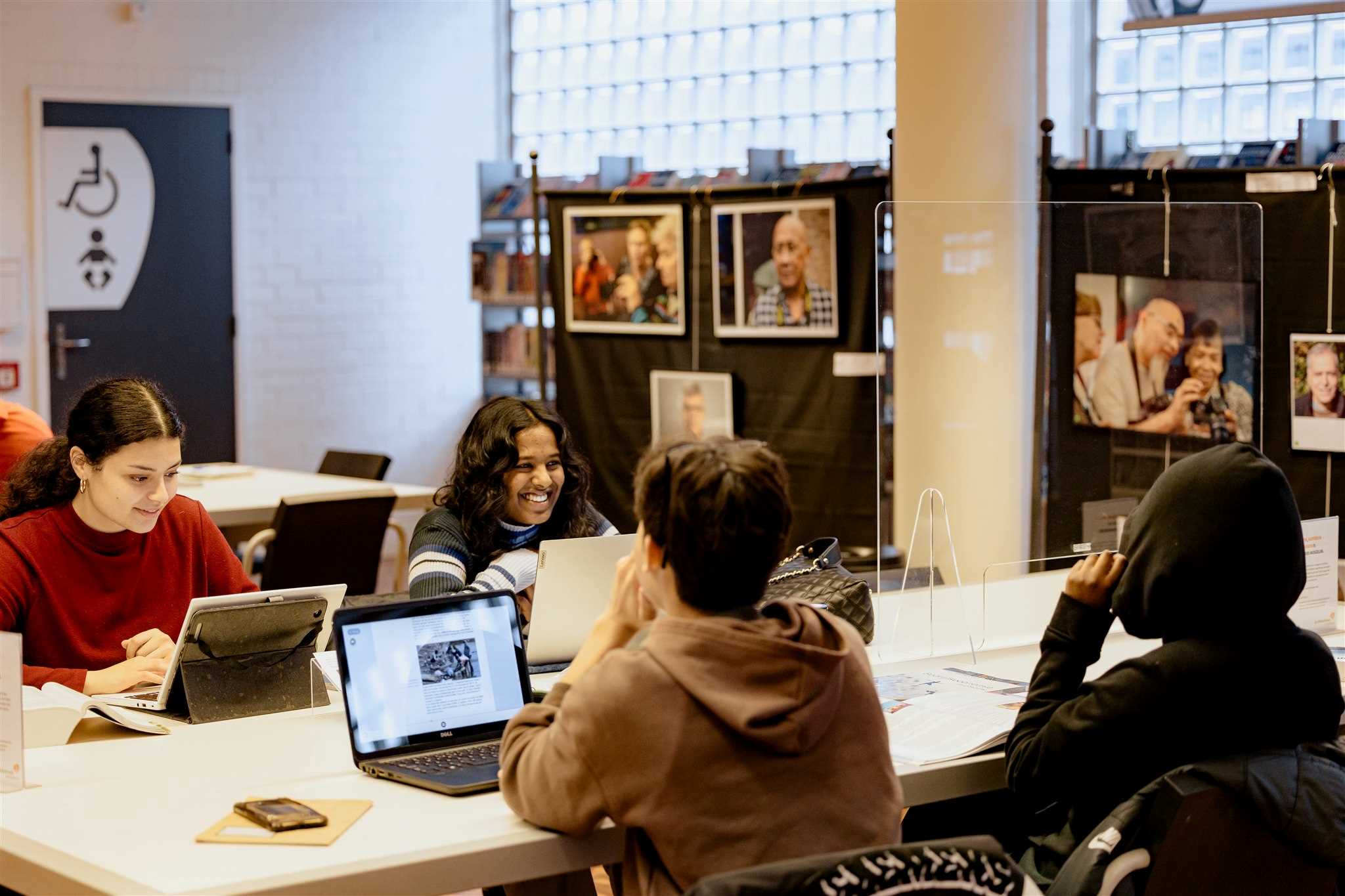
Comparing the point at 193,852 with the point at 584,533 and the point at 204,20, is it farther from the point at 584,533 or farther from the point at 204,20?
the point at 204,20

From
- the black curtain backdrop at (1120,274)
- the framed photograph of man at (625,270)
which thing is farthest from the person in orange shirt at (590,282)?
the black curtain backdrop at (1120,274)

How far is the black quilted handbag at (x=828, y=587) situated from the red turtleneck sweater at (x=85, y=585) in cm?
106

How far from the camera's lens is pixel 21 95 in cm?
713

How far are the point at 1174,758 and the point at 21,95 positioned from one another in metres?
6.46

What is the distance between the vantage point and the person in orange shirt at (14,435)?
4.17m

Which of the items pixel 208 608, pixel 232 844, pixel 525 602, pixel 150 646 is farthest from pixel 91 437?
pixel 232 844

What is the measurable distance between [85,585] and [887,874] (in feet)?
6.02

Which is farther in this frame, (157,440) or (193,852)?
(157,440)

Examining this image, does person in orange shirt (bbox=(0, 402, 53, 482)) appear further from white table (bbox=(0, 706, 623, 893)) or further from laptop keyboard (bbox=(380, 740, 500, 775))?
laptop keyboard (bbox=(380, 740, 500, 775))

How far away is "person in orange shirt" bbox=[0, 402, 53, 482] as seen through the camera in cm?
417

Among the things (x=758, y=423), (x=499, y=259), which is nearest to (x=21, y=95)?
(x=499, y=259)

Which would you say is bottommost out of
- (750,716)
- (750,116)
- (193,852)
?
(193,852)

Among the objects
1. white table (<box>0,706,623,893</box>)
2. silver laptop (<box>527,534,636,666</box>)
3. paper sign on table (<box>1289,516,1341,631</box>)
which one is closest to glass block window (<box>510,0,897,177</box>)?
paper sign on table (<box>1289,516,1341,631</box>)

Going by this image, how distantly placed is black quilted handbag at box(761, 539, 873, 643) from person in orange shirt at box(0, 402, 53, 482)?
2.29m
